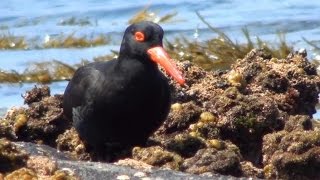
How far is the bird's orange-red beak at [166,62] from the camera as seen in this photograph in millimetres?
7238

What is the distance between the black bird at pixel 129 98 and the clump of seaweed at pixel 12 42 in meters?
7.46

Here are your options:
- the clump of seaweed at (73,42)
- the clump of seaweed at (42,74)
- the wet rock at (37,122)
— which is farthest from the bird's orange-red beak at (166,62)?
the clump of seaweed at (73,42)

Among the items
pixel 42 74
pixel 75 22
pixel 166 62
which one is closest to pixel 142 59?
pixel 166 62

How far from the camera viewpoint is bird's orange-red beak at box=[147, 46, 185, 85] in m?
7.24

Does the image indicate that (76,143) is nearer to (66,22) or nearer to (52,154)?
(52,154)

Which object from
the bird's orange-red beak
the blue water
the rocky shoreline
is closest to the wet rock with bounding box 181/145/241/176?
the rocky shoreline

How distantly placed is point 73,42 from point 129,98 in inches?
310

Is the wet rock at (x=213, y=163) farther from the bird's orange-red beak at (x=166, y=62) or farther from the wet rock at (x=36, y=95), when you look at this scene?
the wet rock at (x=36, y=95)

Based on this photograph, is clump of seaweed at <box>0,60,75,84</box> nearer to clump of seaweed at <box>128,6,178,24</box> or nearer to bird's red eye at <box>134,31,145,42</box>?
clump of seaweed at <box>128,6,178,24</box>

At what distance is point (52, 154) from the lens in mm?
7512

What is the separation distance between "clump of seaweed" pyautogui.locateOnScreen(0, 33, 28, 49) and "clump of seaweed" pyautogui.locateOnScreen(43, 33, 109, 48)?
0.30m

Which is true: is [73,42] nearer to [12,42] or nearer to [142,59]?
[12,42]

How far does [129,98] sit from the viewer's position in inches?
300

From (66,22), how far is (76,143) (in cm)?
933
